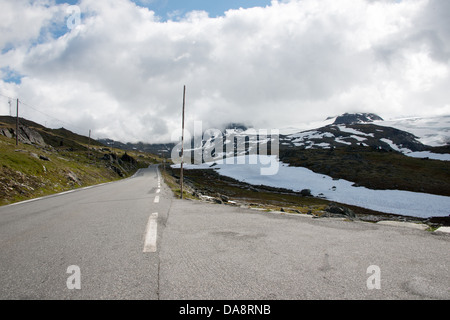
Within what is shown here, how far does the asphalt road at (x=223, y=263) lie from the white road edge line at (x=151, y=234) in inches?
1.0

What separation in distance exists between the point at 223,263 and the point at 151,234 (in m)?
2.72

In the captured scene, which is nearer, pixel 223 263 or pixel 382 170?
pixel 223 263

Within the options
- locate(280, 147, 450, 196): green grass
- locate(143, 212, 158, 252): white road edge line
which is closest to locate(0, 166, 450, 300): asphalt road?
→ locate(143, 212, 158, 252): white road edge line

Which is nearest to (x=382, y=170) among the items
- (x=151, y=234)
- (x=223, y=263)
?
(x=151, y=234)

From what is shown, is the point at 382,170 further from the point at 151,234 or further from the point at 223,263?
the point at 223,263

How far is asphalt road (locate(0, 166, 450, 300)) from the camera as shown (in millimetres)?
3243

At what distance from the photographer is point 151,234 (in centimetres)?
617

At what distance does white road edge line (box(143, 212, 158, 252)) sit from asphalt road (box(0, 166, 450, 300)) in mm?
24

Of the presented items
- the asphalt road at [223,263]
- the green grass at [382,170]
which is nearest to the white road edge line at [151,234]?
the asphalt road at [223,263]

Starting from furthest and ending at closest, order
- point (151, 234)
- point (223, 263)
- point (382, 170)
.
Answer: point (382, 170)
point (151, 234)
point (223, 263)

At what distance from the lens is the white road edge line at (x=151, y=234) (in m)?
5.06
